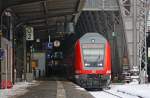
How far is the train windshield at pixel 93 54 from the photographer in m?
38.5

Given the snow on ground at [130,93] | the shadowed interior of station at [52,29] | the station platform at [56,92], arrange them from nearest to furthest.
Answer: the station platform at [56,92] → the snow on ground at [130,93] → the shadowed interior of station at [52,29]

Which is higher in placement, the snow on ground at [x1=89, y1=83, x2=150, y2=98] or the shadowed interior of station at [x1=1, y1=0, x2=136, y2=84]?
the shadowed interior of station at [x1=1, y1=0, x2=136, y2=84]

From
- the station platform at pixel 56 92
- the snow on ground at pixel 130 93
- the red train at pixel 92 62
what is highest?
the red train at pixel 92 62

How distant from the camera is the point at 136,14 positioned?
186 feet

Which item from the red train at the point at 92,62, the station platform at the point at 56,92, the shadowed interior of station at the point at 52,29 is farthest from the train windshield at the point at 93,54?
the station platform at the point at 56,92

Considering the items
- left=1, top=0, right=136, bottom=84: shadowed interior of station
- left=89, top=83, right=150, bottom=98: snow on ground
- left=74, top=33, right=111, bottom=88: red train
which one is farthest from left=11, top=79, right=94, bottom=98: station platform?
left=1, top=0, right=136, bottom=84: shadowed interior of station

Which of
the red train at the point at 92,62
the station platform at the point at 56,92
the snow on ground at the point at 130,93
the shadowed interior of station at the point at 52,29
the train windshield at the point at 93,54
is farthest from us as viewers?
the train windshield at the point at 93,54

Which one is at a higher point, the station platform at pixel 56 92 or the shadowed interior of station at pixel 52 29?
the shadowed interior of station at pixel 52 29

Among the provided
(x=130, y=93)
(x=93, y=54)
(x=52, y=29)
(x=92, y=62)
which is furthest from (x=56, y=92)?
(x=52, y=29)

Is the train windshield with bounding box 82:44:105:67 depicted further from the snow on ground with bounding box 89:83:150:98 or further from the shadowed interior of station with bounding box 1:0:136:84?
the snow on ground with bounding box 89:83:150:98

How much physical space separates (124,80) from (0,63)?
85.9 ft

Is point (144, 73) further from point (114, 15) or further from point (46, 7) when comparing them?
point (114, 15)

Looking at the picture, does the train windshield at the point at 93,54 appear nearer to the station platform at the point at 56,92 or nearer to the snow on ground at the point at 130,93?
the snow on ground at the point at 130,93

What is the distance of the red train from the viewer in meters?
38.0
